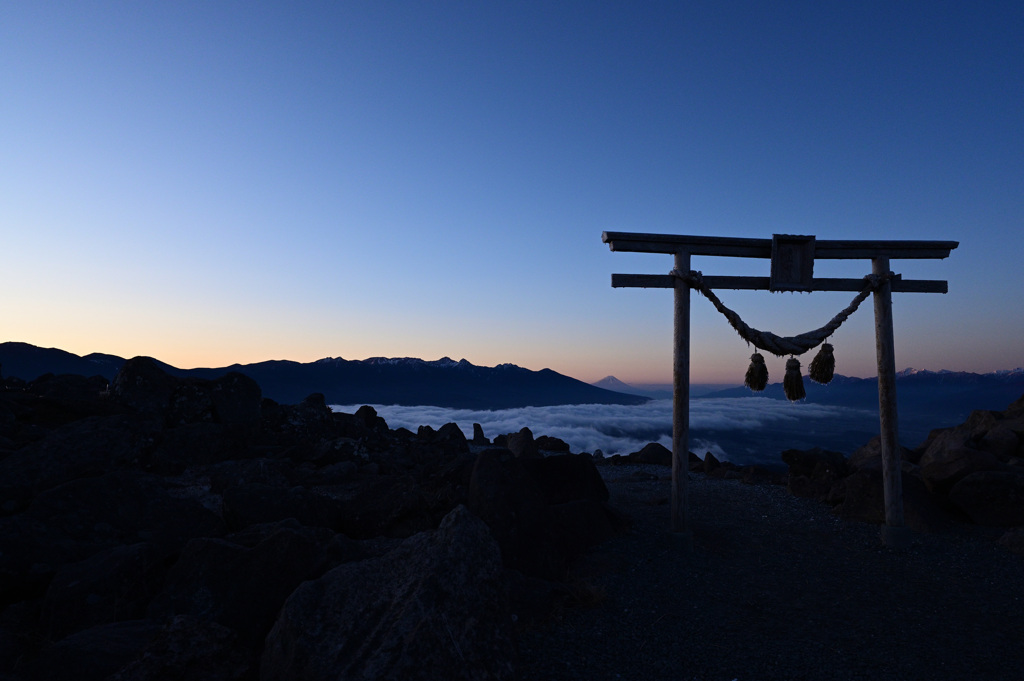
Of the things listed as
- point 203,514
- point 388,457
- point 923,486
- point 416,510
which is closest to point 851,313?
point 923,486

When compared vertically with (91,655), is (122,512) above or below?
above

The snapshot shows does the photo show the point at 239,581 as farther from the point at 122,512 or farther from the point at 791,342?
the point at 791,342

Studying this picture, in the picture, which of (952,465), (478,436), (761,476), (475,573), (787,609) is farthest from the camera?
(478,436)

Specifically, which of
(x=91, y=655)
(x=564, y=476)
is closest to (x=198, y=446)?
(x=564, y=476)

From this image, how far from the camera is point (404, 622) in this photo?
131 inches

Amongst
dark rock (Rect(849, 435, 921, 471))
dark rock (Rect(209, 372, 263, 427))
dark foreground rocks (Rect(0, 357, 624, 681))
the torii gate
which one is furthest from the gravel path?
dark rock (Rect(209, 372, 263, 427))

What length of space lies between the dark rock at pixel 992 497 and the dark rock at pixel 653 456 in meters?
10.6

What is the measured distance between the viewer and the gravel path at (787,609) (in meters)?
4.74

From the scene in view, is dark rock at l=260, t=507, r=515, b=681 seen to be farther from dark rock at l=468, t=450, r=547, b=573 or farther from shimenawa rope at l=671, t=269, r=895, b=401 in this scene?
shimenawa rope at l=671, t=269, r=895, b=401

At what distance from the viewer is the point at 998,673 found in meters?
4.89

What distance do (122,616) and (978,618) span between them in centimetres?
826

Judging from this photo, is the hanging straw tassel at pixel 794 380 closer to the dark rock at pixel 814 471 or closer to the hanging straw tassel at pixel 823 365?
the hanging straw tassel at pixel 823 365

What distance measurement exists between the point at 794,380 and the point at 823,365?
0.53 m

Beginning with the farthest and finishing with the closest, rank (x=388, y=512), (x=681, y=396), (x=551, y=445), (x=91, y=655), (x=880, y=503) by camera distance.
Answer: (x=551, y=445) → (x=880, y=503) → (x=681, y=396) → (x=388, y=512) → (x=91, y=655)
